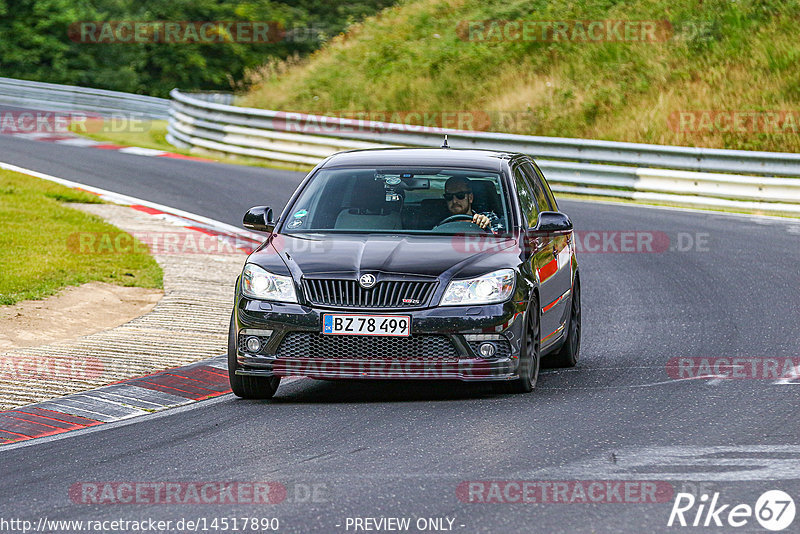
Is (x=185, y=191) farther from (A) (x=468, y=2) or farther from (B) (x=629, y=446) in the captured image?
(A) (x=468, y=2)

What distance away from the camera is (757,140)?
2580cm

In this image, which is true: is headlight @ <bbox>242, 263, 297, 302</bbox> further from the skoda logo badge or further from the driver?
the driver

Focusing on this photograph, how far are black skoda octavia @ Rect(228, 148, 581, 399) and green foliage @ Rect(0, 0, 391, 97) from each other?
120 ft

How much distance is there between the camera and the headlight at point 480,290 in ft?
28.0

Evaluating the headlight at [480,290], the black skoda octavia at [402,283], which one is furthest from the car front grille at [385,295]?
the headlight at [480,290]

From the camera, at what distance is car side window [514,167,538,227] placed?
32.4 ft

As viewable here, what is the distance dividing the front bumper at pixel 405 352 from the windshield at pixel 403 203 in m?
1.09

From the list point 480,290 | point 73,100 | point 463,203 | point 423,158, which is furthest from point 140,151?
point 480,290

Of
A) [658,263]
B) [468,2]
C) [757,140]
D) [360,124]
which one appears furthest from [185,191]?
[468,2]

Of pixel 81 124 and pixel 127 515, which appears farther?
pixel 81 124

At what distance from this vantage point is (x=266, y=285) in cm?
878

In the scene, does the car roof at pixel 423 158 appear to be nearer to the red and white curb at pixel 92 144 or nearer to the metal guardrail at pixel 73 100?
the red and white curb at pixel 92 144

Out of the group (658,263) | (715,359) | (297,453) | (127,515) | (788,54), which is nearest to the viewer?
(127,515)

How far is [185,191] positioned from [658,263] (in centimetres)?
891
